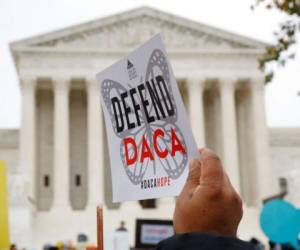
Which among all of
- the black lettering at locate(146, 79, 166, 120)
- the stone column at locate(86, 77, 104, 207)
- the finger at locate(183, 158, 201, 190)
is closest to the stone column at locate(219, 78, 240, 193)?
the stone column at locate(86, 77, 104, 207)

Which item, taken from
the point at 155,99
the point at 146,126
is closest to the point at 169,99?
the point at 155,99

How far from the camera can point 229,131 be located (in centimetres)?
5878

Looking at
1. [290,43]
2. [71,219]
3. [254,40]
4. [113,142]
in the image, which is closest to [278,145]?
[254,40]

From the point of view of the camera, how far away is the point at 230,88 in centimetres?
5981

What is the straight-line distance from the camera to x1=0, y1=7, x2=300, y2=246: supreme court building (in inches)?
2254

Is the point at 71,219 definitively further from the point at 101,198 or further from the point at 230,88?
the point at 230,88

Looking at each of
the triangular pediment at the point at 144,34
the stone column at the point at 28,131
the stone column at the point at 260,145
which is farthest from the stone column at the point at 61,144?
the stone column at the point at 260,145

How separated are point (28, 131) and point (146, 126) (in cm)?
5448

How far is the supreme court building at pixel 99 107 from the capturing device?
57250 millimetres

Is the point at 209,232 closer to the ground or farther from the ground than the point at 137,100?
closer to the ground

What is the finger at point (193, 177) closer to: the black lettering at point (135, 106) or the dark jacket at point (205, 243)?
the dark jacket at point (205, 243)

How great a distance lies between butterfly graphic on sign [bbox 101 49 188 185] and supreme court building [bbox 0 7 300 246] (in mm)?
50690

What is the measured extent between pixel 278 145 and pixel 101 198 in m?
17.0

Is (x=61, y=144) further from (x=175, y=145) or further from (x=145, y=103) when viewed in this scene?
(x=175, y=145)
